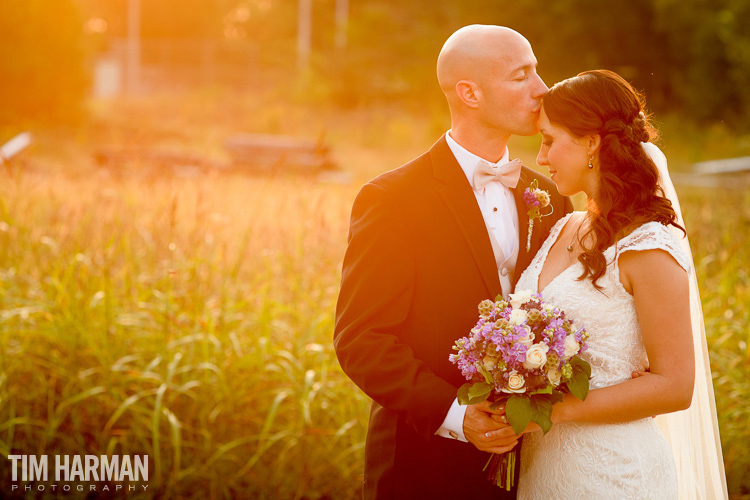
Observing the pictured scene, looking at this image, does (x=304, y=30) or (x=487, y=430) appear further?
(x=304, y=30)

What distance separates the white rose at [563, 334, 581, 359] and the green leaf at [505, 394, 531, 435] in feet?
0.61

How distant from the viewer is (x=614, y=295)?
257cm

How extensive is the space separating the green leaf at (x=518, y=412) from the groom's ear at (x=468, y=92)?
3.83 ft

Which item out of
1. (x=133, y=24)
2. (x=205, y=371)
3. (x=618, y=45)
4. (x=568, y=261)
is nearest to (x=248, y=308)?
(x=205, y=371)

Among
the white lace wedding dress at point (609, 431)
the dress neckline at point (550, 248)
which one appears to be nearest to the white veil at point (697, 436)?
the white lace wedding dress at point (609, 431)

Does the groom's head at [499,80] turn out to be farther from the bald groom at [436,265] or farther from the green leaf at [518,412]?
the green leaf at [518,412]

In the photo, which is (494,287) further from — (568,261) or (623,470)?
(623,470)

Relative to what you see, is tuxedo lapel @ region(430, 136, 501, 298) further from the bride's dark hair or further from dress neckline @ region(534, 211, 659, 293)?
the bride's dark hair

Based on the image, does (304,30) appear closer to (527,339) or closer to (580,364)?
(580,364)

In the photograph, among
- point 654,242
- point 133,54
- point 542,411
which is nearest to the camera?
point 542,411

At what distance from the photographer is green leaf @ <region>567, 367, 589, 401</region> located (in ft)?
7.82

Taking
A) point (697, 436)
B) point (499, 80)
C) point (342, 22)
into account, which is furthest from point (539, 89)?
point (342, 22)

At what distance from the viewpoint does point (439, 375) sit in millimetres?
2811

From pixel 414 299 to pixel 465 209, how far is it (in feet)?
1.29
